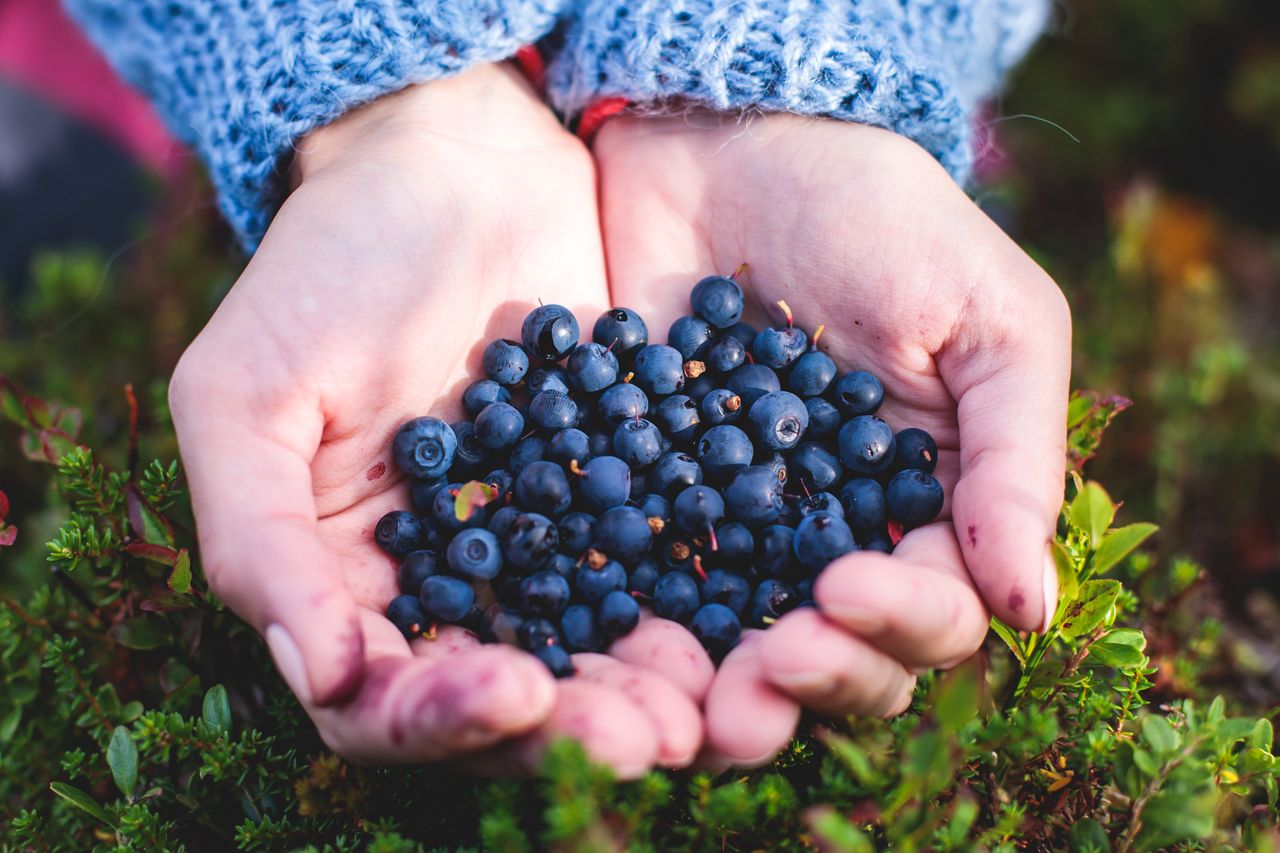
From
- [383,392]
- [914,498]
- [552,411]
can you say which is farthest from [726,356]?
[383,392]

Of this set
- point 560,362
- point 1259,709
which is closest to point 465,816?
point 560,362

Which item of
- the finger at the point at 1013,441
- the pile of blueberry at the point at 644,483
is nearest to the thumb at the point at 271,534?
the pile of blueberry at the point at 644,483

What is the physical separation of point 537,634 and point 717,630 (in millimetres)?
300

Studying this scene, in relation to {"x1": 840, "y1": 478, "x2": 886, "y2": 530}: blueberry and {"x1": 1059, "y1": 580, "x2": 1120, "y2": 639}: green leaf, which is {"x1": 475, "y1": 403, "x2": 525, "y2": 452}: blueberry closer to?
{"x1": 840, "y1": 478, "x2": 886, "y2": 530}: blueberry

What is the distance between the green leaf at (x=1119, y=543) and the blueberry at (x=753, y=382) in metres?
0.68

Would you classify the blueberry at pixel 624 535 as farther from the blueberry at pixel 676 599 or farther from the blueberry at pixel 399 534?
the blueberry at pixel 399 534

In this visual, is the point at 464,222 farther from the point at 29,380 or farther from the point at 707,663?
the point at 29,380

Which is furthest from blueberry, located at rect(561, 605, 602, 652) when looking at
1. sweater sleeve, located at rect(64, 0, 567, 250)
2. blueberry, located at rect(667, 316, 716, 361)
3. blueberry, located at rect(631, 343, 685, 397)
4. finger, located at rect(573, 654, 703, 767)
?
sweater sleeve, located at rect(64, 0, 567, 250)

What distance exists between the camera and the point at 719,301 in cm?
201

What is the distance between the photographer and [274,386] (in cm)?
158

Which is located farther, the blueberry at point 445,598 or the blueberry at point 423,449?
the blueberry at point 423,449

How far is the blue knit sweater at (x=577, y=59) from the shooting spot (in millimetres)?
2074

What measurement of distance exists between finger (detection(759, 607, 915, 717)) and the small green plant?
2.7 inches

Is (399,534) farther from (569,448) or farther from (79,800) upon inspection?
(79,800)
